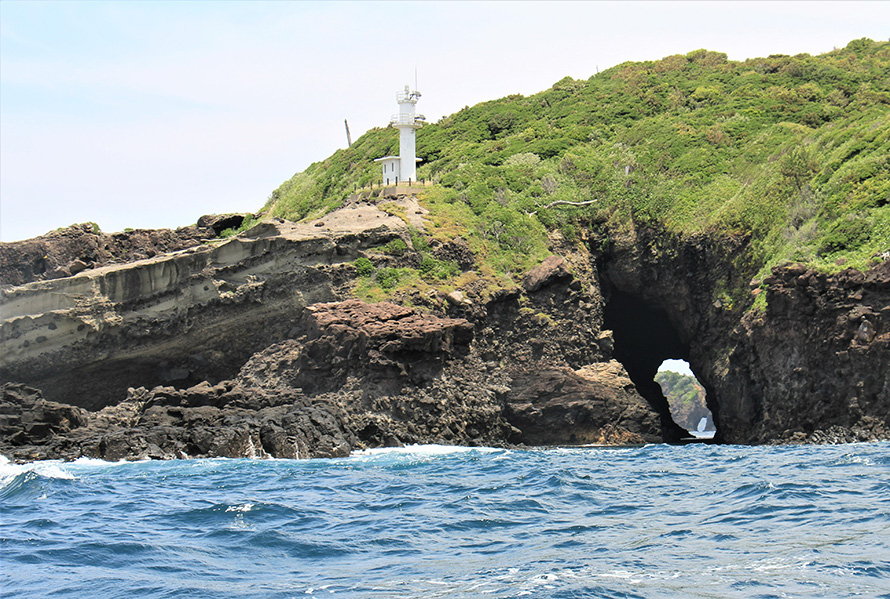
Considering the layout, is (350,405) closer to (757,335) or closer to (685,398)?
(757,335)

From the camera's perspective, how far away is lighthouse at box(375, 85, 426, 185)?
6644cm

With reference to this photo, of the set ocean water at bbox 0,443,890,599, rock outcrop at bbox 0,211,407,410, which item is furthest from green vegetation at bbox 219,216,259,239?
ocean water at bbox 0,443,890,599

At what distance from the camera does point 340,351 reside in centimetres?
4541

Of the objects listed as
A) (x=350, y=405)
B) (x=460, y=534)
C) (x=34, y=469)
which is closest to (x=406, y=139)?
(x=350, y=405)

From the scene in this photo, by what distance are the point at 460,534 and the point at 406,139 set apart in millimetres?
52569

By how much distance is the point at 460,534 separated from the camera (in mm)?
17125

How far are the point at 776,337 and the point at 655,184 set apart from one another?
18123 mm

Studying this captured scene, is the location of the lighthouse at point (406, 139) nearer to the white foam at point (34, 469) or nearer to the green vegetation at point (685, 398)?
the white foam at point (34, 469)

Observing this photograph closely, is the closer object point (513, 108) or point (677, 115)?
point (677, 115)

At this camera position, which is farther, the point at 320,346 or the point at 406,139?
the point at 406,139

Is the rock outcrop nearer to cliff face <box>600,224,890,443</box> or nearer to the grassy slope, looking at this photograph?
the grassy slope

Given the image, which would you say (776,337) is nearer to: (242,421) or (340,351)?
(340,351)

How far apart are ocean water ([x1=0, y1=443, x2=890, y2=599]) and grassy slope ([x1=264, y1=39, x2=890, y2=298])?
26.2m

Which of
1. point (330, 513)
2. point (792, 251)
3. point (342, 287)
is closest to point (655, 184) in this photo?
point (792, 251)
